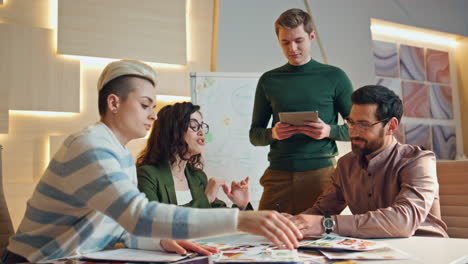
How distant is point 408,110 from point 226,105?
96.0 inches

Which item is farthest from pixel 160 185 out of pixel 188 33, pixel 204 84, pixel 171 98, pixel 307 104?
pixel 188 33

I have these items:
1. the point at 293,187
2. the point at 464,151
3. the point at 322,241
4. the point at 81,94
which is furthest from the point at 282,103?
the point at 464,151

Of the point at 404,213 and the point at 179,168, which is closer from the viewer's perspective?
the point at 404,213

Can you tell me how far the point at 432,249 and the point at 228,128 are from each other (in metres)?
2.52

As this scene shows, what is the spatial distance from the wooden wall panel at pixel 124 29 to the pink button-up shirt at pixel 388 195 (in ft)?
7.60

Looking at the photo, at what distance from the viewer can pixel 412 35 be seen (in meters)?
5.12

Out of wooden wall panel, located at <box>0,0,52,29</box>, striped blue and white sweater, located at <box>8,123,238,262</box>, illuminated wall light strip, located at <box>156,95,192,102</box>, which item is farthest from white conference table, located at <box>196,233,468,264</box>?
wooden wall panel, located at <box>0,0,52,29</box>

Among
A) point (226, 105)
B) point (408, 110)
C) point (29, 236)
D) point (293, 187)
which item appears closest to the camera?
point (29, 236)

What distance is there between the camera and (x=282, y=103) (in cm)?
229

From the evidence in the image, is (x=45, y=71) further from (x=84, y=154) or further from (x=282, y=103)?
(x=84, y=154)

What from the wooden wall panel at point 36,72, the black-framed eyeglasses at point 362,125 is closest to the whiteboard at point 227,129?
the wooden wall panel at point 36,72

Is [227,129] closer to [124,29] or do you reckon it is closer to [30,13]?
[124,29]

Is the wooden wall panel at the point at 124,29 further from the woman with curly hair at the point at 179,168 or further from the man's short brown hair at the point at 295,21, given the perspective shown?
the man's short brown hair at the point at 295,21

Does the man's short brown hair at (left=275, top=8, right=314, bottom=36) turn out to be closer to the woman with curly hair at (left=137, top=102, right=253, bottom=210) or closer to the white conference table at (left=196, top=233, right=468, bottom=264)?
the woman with curly hair at (left=137, top=102, right=253, bottom=210)
